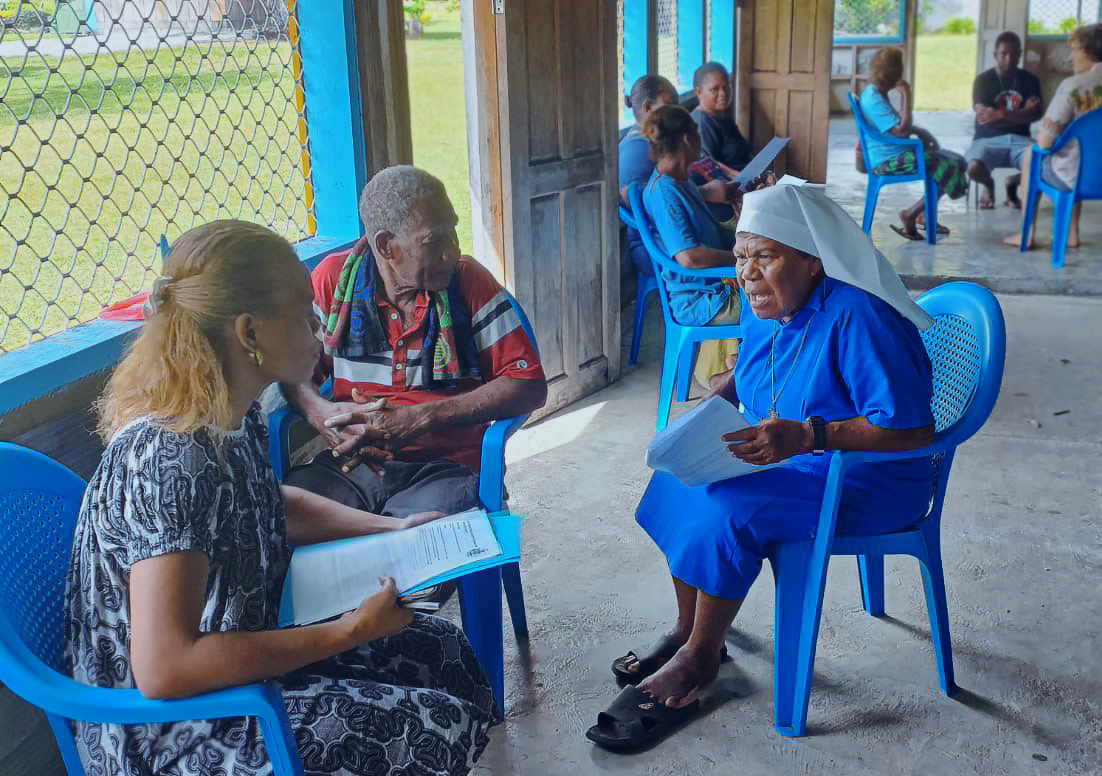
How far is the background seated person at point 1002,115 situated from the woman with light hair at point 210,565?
292 inches

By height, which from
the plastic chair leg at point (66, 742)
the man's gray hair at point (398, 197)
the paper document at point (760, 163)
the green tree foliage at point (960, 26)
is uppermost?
the green tree foliage at point (960, 26)

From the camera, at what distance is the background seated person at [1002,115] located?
782 cm

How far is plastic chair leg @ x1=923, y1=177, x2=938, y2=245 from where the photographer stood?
6812 mm

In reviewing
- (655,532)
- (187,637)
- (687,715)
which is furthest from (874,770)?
(187,637)

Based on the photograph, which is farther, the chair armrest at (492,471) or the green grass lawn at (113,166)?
the green grass lawn at (113,166)

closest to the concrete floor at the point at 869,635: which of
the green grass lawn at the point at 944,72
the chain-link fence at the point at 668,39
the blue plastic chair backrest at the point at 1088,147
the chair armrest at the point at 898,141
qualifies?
the blue plastic chair backrest at the point at 1088,147

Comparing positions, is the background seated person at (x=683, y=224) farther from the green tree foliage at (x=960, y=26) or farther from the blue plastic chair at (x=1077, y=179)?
the green tree foliage at (x=960, y=26)

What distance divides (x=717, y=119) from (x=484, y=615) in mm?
4649

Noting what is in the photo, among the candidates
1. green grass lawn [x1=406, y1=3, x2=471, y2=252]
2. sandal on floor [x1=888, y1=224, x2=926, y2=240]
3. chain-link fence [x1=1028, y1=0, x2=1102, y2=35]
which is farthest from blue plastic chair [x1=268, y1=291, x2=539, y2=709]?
chain-link fence [x1=1028, y1=0, x2=1102, y2=35]

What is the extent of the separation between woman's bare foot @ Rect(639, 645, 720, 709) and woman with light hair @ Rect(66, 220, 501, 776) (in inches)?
34.3

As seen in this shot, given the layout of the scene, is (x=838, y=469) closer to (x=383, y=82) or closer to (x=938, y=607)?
(x=938, y=607)

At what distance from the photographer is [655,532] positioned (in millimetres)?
2473

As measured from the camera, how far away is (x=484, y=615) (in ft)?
7.66

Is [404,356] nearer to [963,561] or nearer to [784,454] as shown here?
[784,454]
